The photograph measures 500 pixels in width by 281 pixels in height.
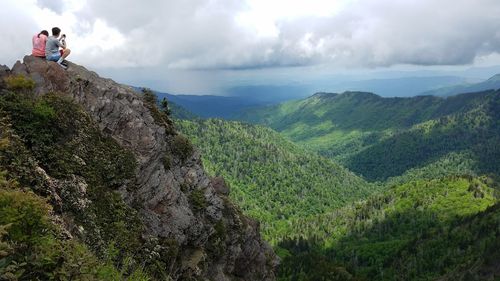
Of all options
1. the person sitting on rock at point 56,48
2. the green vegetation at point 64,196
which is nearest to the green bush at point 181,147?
the green vegetation at point 64,196

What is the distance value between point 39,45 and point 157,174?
49.2 feet

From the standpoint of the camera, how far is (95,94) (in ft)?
131

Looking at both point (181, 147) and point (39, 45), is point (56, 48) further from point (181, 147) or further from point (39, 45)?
point (181, 147)

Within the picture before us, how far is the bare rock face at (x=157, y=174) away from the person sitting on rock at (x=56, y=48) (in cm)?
85

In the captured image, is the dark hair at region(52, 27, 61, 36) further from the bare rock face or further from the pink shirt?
the bare rock face

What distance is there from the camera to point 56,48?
119 ft

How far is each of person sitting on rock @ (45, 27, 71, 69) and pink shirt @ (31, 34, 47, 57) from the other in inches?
24.3

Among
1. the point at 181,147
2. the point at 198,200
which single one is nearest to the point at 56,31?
the point at 181,147

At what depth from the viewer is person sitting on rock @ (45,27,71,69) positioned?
3511 cm

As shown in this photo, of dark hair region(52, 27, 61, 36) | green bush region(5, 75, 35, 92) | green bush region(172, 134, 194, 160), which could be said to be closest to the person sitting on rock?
dark hair region(52, 27, 61, 36)

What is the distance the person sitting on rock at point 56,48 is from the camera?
3511 cm

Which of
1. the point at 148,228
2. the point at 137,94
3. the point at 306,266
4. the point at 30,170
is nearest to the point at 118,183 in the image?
the point at 148,228

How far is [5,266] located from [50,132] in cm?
1689

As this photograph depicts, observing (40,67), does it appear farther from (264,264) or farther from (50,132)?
(264,264)
